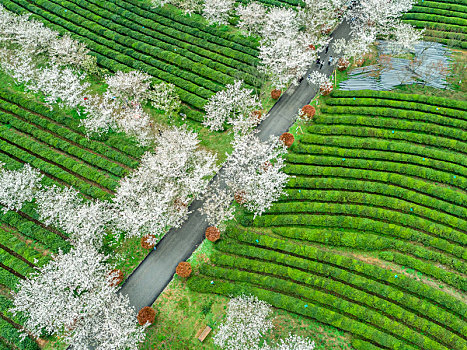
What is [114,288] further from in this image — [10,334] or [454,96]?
[454,96]

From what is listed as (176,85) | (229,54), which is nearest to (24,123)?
(176,85)

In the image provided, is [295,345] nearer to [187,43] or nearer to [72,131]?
[72,131]

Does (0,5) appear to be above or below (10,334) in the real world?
above

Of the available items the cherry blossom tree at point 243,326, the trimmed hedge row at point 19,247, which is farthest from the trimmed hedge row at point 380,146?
the trimmed hedge row at point 19,247

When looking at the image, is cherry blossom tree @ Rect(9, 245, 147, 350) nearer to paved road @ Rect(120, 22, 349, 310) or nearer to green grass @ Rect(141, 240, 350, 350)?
paved road @ Rect(120, 22, 349, 310)

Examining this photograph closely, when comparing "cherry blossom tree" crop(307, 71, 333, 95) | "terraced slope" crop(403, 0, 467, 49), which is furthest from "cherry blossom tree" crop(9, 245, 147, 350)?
"terraced slope" crop(403, 0, 467, 49)
